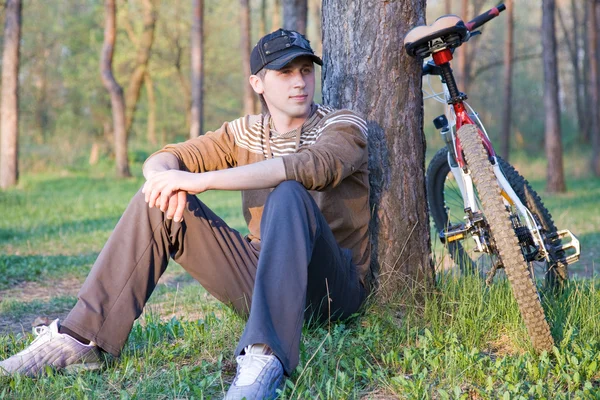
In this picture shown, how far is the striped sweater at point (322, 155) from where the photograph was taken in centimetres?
312

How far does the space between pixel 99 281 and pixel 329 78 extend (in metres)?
1.78

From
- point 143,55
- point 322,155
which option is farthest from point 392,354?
point 143,55

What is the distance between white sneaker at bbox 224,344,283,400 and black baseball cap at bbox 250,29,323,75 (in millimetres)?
1376

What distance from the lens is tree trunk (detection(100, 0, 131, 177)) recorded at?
16.6 m

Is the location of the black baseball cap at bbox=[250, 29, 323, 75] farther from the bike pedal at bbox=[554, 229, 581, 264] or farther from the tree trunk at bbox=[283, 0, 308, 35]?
the tree trunk at bbox=[283, 0, 308, 35]

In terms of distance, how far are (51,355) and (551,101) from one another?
1271cm

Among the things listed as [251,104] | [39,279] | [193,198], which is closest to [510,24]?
[251,104]

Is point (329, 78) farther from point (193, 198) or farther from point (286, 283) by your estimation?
point (286, 283)

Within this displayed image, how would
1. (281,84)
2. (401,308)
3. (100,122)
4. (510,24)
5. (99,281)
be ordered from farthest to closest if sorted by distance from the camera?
(100,122)
(510,24)
(401,308)
(281,84)
(99,281)

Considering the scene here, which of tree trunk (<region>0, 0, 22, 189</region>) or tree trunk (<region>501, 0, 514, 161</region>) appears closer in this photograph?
tree trunk (<region>0, 0, 22, 189</region>)

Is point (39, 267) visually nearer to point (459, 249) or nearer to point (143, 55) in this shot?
point (459, 249)

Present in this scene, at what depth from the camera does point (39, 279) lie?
6.04 m

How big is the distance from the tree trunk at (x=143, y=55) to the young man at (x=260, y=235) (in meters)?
20.0

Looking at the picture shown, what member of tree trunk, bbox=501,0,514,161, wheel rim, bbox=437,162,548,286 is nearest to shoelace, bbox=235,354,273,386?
wheel rim, bbox=437,162,548,286
